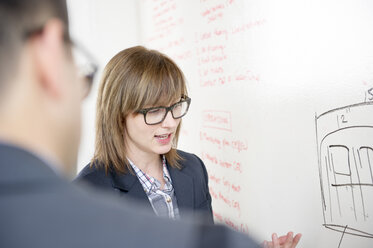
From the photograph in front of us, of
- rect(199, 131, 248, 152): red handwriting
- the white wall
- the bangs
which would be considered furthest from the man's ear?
the white wall

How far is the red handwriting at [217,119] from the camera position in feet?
4.53

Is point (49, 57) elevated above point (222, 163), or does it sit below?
above

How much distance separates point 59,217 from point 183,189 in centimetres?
87

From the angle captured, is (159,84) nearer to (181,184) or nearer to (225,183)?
(181,184)

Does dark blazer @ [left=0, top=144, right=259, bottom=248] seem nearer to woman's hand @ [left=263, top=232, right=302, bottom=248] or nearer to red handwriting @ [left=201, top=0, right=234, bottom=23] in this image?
woman's hand @ [left=263, top=232, right=302, bottom=248]

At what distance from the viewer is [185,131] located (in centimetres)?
178

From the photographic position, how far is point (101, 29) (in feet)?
7.36

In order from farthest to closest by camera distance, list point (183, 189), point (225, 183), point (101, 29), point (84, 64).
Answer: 1. point (101, 29)
2. point (225, 183)
3. point (183, 189)
4. point (84, 64)

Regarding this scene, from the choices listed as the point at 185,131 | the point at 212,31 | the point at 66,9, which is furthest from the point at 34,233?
the point at 185,131

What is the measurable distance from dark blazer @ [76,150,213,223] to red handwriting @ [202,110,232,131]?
19 centimetres

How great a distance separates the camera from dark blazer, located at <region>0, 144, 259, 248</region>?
0.97 feet

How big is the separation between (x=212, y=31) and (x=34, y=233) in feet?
4.08

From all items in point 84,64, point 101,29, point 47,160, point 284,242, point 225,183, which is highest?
point 101,29

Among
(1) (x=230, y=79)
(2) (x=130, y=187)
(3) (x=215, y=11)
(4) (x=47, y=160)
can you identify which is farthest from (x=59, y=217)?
(3) (x=215, y=11)
